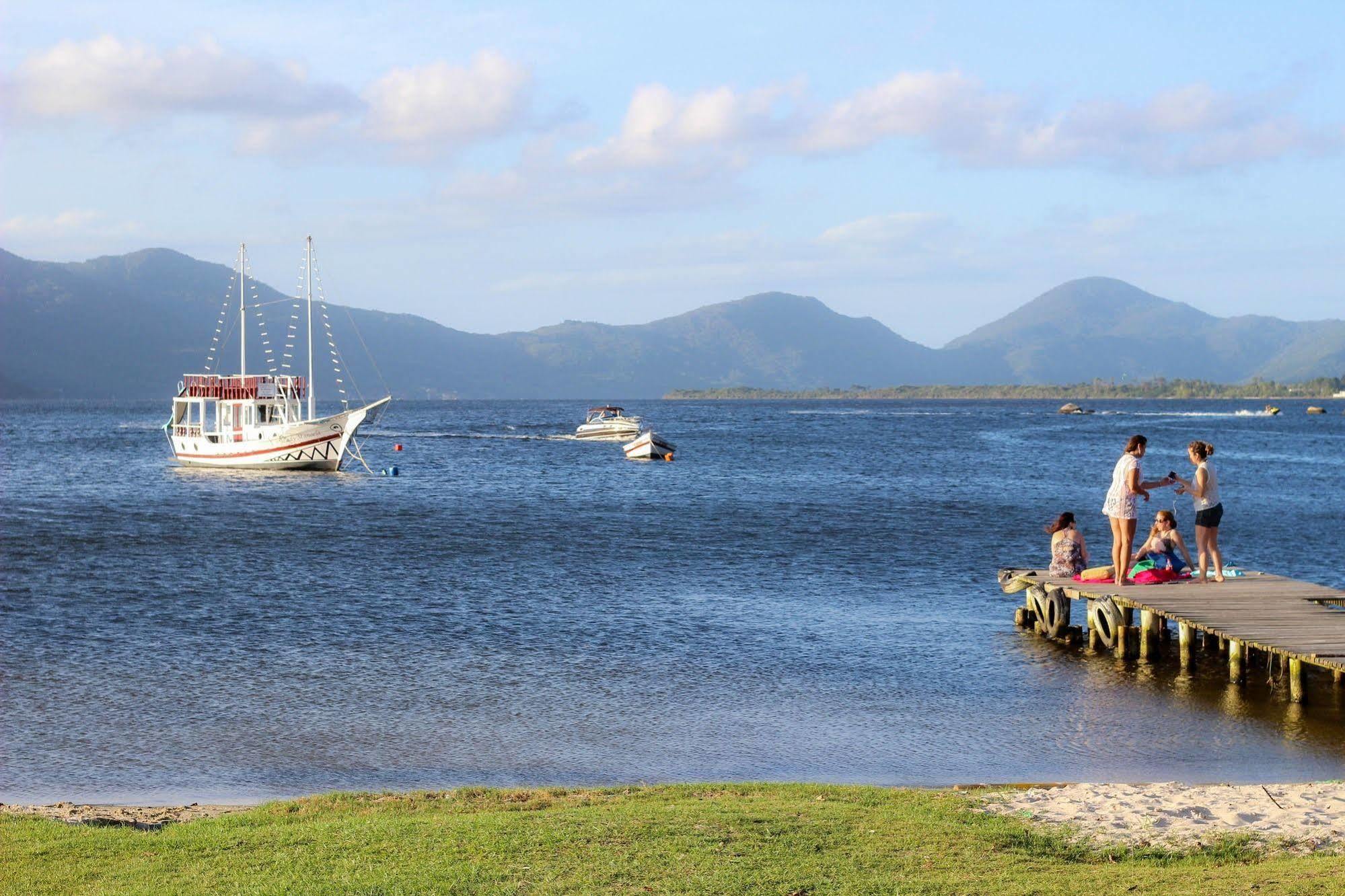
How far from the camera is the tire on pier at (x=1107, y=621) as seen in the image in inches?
838

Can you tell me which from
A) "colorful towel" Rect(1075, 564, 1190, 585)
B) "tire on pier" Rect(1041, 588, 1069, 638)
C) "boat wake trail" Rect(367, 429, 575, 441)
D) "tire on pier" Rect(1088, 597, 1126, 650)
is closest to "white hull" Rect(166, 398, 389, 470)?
"boat wake trail" Rect(367, 429, 575, 441)

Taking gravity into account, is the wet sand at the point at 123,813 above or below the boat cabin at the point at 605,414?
below

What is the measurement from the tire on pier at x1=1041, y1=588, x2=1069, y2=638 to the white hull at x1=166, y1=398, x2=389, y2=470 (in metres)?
46.9

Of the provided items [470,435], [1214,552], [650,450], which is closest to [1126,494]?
[1214,552]

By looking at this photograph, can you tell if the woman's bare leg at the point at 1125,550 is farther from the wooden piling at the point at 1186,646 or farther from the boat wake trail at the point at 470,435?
the boat wake trail at the point at 470,435

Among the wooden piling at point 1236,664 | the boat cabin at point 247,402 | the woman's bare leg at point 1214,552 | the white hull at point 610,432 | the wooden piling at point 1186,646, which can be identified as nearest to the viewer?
the wooden piling at point 1236,664

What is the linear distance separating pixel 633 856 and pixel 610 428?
320ft

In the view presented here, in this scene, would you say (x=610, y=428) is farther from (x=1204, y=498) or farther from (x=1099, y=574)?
(x=1204, y=498)

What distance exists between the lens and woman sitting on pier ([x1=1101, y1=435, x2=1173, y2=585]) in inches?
787

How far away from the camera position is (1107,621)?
2148cm

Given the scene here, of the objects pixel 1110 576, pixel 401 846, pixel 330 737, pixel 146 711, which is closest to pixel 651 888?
pixel 401 846

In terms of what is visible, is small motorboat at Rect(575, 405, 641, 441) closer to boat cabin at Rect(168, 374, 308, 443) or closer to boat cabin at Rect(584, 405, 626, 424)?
boat cabin at Rect(584, 405, 626, 424)

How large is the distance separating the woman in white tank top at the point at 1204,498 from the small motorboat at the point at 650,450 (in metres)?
62.0

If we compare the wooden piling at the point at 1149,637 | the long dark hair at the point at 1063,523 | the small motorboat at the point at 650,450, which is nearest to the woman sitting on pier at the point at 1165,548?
the wooden piling at the point at 1149,637
